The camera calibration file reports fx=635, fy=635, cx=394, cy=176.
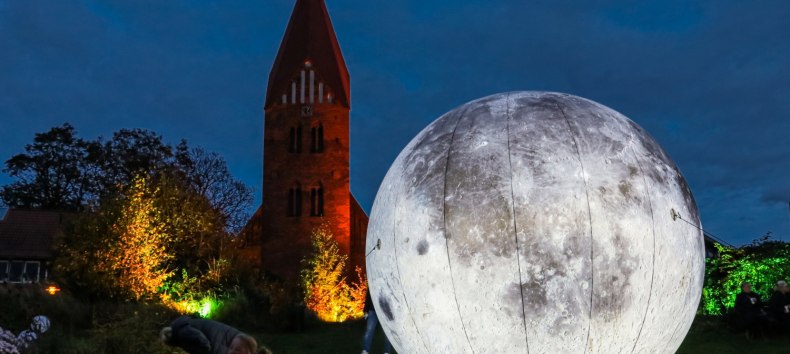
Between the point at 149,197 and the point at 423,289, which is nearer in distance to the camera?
the point at 423,289

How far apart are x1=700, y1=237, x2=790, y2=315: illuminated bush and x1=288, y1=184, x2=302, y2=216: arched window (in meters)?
25.7

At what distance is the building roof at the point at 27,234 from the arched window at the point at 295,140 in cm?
1379

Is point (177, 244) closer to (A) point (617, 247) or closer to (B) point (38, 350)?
(B) point (38, 350)

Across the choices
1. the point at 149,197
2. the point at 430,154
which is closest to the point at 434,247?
the point at 430,154

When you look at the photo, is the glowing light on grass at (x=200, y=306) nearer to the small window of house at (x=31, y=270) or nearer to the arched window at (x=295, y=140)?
the arched window at (x=295, y=140)

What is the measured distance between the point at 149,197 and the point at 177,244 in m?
2.28

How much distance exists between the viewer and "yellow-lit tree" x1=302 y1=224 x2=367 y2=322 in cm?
3089

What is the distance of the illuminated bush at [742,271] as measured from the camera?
44.2ft

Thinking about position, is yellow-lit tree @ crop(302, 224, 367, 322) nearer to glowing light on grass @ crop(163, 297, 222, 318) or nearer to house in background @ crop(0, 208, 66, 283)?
glowing light on grass @ crop(163, 297, 222, 318)

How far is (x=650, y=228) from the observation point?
3943mm

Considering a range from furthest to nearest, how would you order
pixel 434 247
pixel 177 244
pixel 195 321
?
pixel 177 244, pixel 195 321, pixel 434 247

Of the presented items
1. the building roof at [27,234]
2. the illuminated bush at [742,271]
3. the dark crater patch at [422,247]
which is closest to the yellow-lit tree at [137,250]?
the illuminated bush at [742,271]

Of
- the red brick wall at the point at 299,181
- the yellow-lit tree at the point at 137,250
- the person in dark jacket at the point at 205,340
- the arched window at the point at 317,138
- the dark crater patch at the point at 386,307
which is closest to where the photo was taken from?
the dark crater patch at the point at 386,307

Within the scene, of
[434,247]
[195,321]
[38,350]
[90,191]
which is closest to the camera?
[434,247]
